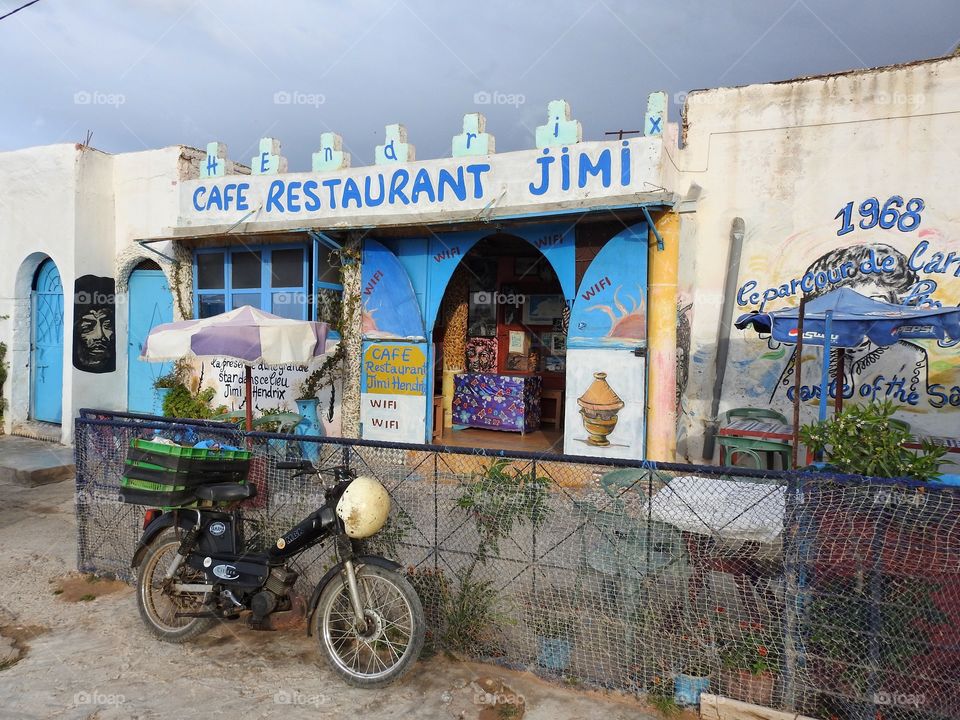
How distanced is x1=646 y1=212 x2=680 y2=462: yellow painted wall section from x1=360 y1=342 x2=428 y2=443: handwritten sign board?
3129mm

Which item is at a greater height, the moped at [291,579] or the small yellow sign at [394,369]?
the small yellow sign at [394,369]

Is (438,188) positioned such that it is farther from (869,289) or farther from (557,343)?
(869,289)

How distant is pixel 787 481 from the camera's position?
11.5 ft

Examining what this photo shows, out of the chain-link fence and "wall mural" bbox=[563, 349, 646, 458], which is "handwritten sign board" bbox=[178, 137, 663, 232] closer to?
"wall mural" bbox=[563, 349, 646, 458]

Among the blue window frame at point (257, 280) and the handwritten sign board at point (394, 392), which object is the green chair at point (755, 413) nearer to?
the handwritten sign board at point (394, 392)

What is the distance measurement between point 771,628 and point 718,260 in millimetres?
5305

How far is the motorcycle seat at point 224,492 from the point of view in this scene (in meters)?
4.33

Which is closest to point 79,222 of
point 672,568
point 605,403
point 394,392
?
point 394,392

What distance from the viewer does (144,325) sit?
11.6 m

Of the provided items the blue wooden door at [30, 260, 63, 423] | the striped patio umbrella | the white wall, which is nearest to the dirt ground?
the striped patio umbrella

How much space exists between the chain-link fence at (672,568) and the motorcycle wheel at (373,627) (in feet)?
1.37

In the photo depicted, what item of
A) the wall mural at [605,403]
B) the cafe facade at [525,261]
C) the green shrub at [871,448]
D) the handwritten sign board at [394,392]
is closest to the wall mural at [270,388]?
the cafe facade at [525,261]

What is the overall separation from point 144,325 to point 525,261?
667 cm

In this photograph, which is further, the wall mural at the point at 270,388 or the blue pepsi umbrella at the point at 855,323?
the wall mural at the point at 270,388
